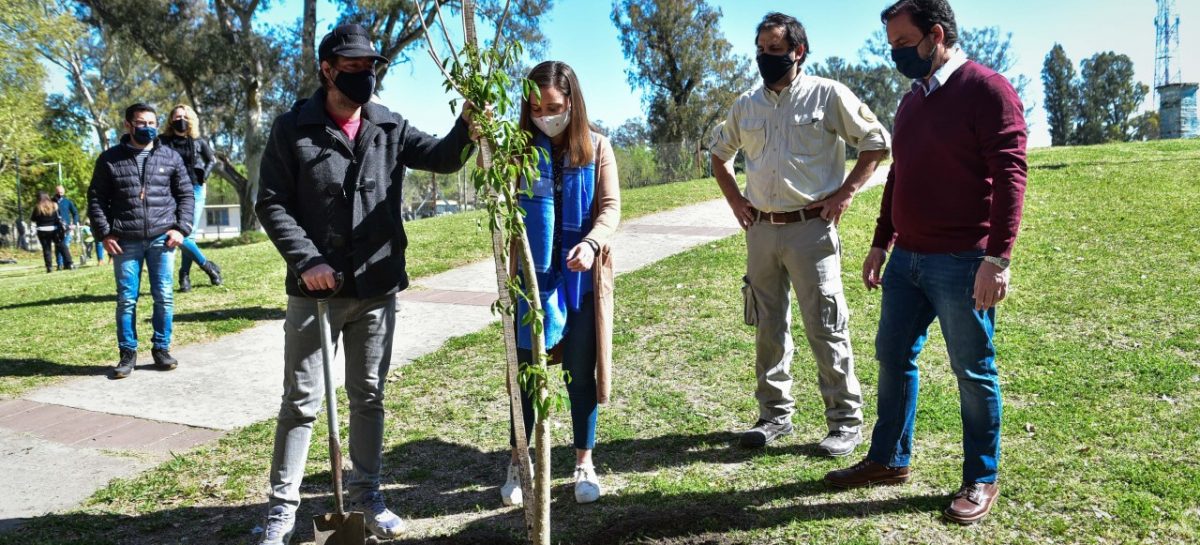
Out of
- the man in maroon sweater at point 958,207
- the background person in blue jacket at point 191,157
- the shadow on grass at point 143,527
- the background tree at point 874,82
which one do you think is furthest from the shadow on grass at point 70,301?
the background tree at point 874,82

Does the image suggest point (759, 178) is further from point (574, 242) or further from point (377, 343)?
point (377, 343)

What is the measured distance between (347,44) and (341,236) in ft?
2.47

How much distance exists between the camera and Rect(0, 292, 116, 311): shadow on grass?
9.34 m

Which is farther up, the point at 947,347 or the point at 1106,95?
the point at 1106,95

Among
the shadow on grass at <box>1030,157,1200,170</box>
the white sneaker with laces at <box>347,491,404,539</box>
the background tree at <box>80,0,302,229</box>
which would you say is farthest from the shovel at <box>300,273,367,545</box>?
the background tree at <box>80,0,302,229</box>

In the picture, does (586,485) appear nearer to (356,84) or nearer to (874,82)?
(356,84)

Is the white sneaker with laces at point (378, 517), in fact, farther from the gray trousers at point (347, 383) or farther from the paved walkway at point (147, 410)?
the paved walkway at point (147, 410)

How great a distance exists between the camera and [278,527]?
3.19 metres

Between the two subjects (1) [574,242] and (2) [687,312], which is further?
(2) [687,312]

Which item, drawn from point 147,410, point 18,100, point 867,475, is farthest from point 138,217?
point 18,100

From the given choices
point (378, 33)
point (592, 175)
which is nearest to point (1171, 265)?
point (592, 175)

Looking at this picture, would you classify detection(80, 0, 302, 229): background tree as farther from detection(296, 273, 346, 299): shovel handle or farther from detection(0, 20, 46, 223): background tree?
detection(296, 273, 346, 299): shovel handle

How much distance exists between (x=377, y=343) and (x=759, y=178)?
6.83 feet

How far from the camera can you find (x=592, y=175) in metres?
3.50
